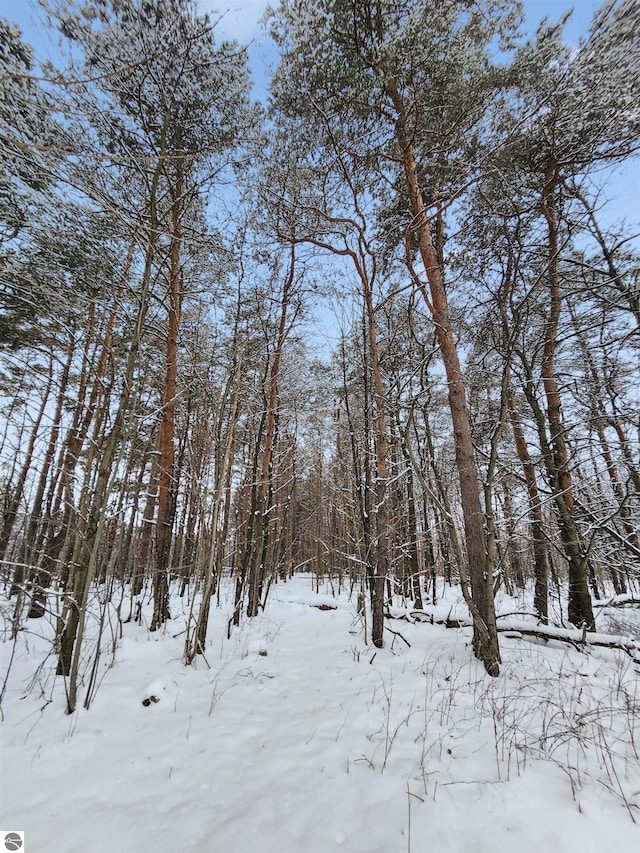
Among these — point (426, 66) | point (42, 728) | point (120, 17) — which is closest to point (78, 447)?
point (42, 728)

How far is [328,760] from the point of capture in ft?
7.64

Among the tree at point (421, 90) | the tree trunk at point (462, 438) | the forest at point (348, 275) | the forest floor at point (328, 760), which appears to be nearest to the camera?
the forest floor at point (328, 760)

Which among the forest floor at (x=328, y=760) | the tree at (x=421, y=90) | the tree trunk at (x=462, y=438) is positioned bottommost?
the forest floor at (x=328, y=760)

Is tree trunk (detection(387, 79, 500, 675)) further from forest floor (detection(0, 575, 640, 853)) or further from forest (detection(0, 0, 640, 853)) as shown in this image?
forest floor (detection(0, 575, 640, 853))

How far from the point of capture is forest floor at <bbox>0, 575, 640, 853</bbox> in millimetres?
1661

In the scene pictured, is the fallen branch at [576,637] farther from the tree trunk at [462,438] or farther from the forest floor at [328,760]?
the tree trunk at [462,438]

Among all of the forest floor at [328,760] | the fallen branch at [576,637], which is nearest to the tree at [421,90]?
the fallen branch at [576,637]

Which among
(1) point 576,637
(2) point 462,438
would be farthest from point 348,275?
(1) point 576,637

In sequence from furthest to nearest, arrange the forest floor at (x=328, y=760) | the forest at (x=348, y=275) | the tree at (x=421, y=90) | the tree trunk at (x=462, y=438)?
the tree at (x=421, y=90) → the tree trunk at (x=462, y=438) → the forest at (x=348, y=275) → the forest floor at (x=328, y=760)

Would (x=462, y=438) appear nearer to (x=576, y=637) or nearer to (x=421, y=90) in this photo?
(x=576, y=637)

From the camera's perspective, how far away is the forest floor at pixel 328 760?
65.4 inches

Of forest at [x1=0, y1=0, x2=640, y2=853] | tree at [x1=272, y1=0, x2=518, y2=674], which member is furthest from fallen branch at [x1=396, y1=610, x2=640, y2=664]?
tree at [x1=272, y1=0, x2=518, y2=674]

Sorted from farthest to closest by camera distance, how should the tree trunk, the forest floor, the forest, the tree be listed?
the tree → the tree trunk → the forest → the forest floor

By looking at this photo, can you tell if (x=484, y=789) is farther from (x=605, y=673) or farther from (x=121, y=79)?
(x=121, y=79)
